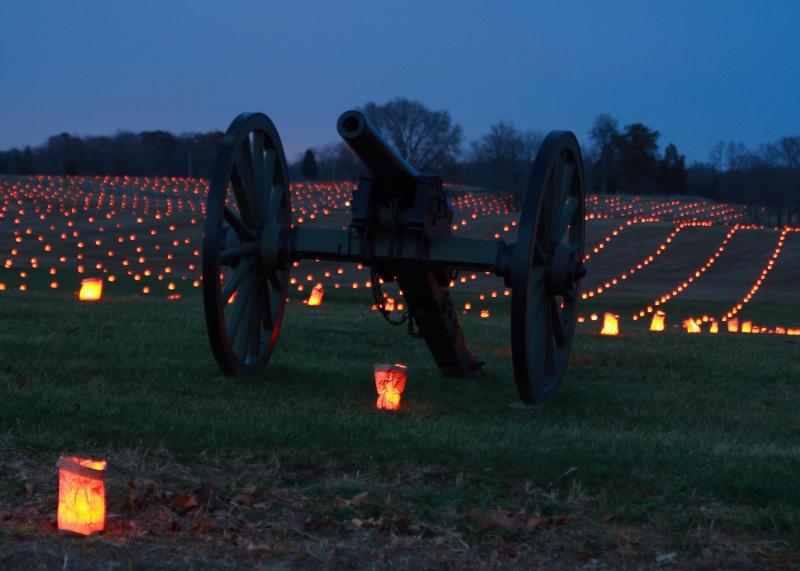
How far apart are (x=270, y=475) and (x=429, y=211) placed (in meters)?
3.07

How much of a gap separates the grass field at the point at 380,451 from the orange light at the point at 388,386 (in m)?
0.16

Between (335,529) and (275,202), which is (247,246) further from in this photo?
(335,529)

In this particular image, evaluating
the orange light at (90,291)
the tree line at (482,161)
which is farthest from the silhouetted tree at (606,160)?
the orange light at (90,291)

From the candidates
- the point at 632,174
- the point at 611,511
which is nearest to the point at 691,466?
the point at 611,511

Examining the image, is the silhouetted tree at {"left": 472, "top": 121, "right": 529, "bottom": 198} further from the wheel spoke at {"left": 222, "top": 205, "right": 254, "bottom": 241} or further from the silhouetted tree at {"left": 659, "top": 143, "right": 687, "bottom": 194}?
the wheel spoke at {"left": 222, "top": 205, "right": 254, "bottom": 241}

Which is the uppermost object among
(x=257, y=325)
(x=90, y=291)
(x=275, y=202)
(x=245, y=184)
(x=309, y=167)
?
(x=309, y=167)

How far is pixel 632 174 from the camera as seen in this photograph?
87.1 m

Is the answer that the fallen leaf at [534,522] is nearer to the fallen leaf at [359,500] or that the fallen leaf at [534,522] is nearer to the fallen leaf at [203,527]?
the fallen leaf at [359,500]

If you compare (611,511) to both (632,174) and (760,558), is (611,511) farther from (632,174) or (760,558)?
(632,174)

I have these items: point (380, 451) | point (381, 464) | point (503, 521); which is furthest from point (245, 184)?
point (503, 521)

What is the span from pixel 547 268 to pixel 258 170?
2234mm

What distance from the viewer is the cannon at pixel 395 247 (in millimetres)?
7785

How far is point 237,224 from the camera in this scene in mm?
8531

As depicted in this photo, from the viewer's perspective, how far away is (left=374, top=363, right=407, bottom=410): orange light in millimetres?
7996
